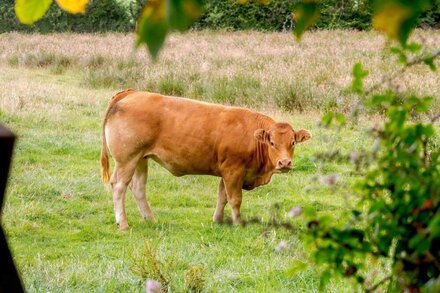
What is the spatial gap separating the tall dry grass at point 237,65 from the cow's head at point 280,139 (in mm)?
2244

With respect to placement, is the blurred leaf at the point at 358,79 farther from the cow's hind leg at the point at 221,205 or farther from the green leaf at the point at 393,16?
the cow's hind leg at the point at 221,205

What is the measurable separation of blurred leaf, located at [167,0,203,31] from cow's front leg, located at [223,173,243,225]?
737 centimetres

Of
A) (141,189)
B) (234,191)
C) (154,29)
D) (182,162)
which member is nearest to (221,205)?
(234,191)

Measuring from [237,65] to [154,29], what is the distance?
2083 cm

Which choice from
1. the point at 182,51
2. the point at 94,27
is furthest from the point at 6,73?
the point at 94,27

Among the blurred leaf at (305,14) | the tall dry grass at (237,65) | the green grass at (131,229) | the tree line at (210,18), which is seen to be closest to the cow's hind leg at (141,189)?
the green grass at (131,229)

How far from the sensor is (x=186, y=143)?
335 inches

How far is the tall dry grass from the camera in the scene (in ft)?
52.0

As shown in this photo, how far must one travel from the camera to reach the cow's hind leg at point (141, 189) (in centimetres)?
844

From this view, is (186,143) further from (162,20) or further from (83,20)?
(83,20)

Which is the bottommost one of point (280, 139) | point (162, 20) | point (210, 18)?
point (210, 18)

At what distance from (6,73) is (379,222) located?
2040 cm

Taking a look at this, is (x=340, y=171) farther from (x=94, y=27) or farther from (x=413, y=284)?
(x=94, y=27)

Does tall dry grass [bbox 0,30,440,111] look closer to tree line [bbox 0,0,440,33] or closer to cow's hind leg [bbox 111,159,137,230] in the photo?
cow's hind leg [bbox 111,159,137,230]
